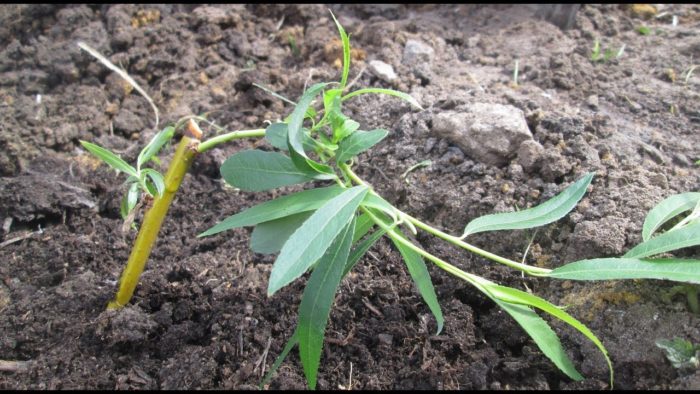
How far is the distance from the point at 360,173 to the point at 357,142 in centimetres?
55

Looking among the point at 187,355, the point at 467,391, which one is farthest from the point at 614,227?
the point at 187,355

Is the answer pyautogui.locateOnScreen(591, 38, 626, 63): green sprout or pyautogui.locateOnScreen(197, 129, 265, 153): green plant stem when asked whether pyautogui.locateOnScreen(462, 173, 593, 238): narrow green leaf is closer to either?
pyautogui.locateOnScreen(197, 129, 265, 153): green plant stem

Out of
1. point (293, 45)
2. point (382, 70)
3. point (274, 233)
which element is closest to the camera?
point (274, 233)

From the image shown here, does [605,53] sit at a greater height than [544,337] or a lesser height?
greater

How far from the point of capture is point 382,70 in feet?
7.19

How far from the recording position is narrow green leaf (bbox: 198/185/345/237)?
130cm

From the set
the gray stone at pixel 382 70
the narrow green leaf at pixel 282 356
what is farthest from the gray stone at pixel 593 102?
the narrow green leaf at pixel 282 356

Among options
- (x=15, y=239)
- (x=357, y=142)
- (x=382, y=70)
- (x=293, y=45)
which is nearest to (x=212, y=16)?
(x=293, y=45)

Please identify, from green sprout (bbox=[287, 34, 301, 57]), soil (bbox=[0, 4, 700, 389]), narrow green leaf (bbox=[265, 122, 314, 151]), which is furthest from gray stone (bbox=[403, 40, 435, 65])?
narrow green leaf (bbox=[265, 122, 314, 151])

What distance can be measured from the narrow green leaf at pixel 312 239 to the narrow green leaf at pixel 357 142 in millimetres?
172

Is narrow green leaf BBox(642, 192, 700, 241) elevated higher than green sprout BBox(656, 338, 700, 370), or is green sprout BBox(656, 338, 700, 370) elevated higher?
narrow green leaf BBox(642, 192, 700, 241)

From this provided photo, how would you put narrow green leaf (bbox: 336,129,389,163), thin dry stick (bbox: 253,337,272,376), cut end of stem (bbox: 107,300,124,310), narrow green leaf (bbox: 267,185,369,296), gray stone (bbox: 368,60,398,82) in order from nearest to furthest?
narrow green leaf (bbox: 267,185,369,296) → narrow green leaf (bbox: 336,129,389,163) → thin dry stick (bbox: 253,337,272,376) → cut end of stem (bbox: 107,300,124,310) → gray stone (bbox: 368,60,398,82)

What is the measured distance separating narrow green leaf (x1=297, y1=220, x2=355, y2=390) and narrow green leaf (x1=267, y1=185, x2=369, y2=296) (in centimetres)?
10

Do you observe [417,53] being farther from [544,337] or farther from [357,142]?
[544,337]
